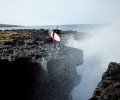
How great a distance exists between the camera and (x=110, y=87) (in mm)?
9812

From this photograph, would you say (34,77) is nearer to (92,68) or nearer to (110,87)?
(110,87)

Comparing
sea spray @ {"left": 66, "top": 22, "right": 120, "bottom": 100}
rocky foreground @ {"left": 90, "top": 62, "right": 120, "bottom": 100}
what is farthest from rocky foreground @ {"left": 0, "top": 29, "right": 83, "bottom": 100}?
rocky foreground @ {"left": 90, "top": 62, "right": 120, "bottom": 100}

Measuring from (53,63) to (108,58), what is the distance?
27.7 metres

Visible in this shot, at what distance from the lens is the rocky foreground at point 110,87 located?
9.10m

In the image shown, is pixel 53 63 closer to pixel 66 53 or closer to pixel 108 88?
pixel 66 53

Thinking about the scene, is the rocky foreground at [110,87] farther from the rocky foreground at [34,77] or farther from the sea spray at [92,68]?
the sea spray at [92,68]

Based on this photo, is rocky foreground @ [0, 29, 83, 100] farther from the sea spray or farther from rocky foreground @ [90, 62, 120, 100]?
rocky foreground @ [90, 62, 120, 100]

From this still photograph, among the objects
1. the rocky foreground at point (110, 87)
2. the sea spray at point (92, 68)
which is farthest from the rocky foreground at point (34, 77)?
the rocky foreground at point (110, 87)

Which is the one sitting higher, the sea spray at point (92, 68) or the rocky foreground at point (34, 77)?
the rocky foreground at point (34, 77)

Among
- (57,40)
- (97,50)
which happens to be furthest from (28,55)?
(97,50)

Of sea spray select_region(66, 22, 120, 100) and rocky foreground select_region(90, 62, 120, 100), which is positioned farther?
sea spray select_region(66, 22, 120, 100)

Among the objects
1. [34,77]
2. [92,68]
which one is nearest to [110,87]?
[34,77]

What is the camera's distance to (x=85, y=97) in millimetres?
21516

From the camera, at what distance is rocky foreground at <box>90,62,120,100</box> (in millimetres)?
9102
